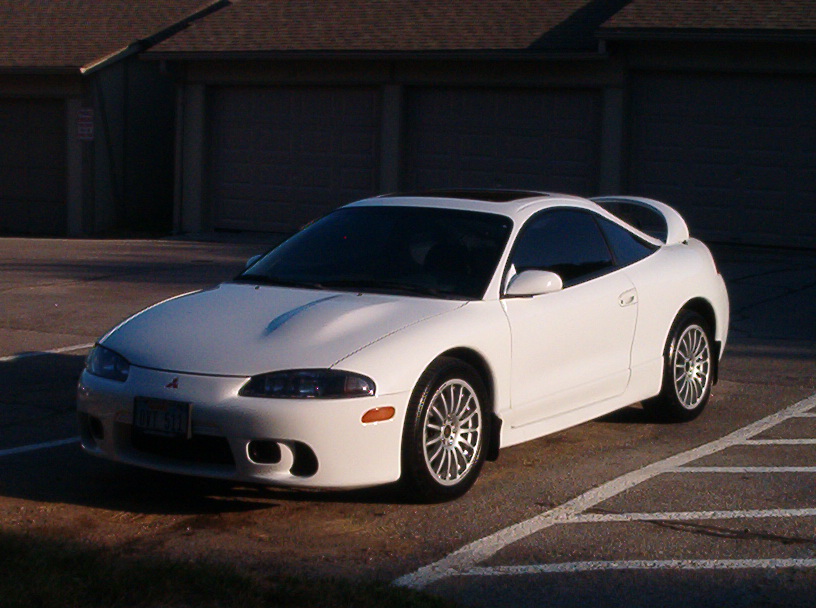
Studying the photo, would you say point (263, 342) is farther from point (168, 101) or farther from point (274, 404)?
point (168, 101)

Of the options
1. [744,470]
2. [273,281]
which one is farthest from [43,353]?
[744,470]

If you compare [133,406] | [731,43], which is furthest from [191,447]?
[731,43]

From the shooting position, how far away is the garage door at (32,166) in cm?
2295

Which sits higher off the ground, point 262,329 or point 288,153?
point 262,329

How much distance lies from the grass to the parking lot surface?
0.28 metres

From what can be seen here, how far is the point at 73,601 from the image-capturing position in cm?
430

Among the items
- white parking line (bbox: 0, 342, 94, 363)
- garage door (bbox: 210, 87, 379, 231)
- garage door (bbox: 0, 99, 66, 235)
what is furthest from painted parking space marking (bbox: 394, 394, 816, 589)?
garage door (bbox: 0, 99, 66, 235)

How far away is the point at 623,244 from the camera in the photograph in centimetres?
758

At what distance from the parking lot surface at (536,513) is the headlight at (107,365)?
1.97 feet

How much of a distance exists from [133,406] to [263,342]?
0.66m


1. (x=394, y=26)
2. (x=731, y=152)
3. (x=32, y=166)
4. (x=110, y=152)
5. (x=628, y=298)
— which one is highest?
(x=394, y=26)

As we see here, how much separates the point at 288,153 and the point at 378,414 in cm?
1589

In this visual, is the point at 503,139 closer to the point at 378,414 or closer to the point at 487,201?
the point at 487,201

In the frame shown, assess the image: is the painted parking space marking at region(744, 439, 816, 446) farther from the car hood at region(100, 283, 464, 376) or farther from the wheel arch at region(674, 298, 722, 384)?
the car hood at region(100, 283, 464, 376)
